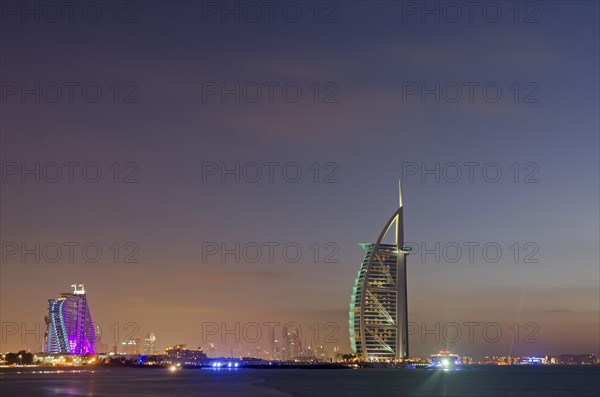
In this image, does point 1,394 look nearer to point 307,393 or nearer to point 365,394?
point 307,393

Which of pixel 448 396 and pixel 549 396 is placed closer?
pixel 448 396

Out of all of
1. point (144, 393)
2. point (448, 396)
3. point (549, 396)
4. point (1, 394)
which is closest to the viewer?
point (1, 394)

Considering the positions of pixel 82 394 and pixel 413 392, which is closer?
pixel 82 394

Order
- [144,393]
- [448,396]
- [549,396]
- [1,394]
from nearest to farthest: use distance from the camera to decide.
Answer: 1. [1,394]
2. [144,393]
3. [448,396]
4. [549,396]

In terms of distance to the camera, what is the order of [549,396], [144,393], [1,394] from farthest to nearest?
[549,396] < [144,393] < [1,394]

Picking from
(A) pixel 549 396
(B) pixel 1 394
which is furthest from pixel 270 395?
(A) pixel 549 396

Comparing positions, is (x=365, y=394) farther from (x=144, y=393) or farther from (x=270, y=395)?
(x=144, y=393)

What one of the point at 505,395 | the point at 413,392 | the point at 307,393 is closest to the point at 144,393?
the point at 307,393

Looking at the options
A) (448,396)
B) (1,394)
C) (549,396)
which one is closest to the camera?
(1,394)
